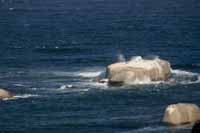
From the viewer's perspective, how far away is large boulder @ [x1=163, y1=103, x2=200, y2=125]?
114m

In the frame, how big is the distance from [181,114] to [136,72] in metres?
22.0

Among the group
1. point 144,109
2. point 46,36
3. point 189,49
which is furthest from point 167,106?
point 46,36

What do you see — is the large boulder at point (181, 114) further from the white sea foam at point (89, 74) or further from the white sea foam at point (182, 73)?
the white sea foam at point (89, 74)

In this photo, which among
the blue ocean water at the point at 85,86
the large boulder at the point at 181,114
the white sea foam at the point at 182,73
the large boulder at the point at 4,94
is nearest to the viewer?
the large boulder at the point at 181,114

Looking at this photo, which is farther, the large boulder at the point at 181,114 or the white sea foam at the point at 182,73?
the white sea foam at the point at 182,73

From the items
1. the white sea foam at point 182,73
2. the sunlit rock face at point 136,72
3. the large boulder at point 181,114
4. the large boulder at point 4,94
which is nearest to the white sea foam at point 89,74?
the sunlit rock face at point 136,72

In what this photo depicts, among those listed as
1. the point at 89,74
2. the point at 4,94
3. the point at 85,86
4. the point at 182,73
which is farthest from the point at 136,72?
the point at 4,94

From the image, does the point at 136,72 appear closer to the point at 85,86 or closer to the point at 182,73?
the point at 85,86

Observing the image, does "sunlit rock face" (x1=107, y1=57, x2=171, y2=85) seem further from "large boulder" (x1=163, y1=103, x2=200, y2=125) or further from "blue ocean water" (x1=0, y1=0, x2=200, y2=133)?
"large boulder" (x1=163, y1=103, x2=200, y2=125)

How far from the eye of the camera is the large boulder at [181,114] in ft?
375

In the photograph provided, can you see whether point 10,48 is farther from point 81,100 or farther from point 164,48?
point 81,100

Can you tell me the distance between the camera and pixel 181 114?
375 feet

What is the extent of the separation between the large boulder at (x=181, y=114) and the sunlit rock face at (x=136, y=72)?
2087 centimetres

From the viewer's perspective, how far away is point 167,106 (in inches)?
4808
